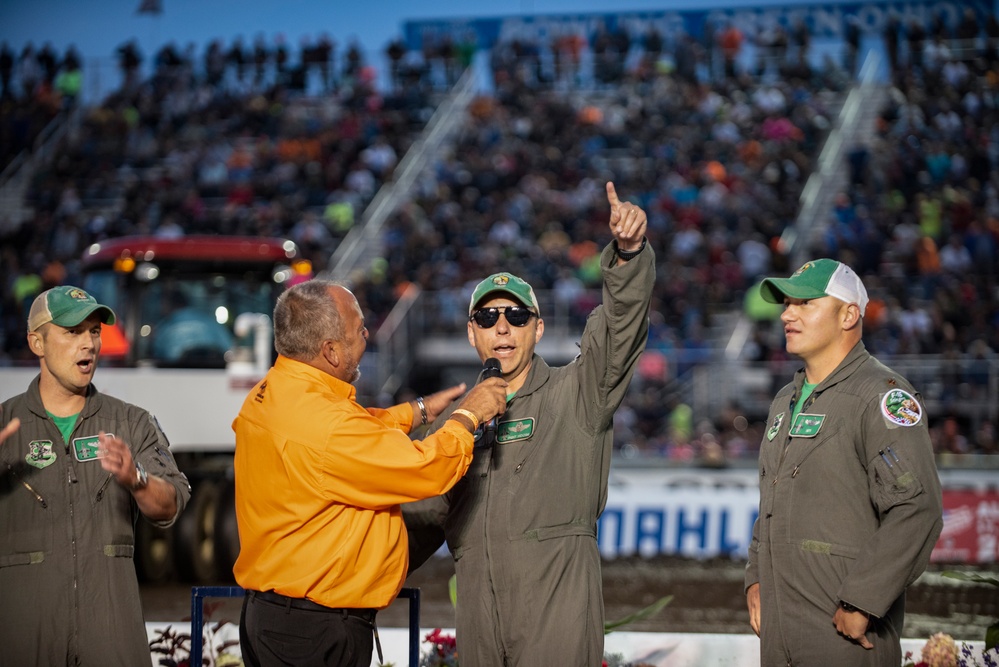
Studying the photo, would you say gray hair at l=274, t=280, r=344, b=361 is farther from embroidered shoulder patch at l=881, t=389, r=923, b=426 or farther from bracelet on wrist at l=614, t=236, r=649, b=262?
embroidered shoulder patch at l=881, t=389, r=923, b=426

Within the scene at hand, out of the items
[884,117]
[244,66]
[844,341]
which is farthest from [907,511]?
[244,66]

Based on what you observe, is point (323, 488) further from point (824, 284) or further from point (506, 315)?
point (824, 284)

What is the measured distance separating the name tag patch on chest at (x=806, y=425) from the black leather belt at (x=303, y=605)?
5.26 feet

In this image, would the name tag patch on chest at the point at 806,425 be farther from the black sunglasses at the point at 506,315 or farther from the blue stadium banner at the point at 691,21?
the blue stadium banner at the point at 691,21

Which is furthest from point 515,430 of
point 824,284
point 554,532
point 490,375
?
point 824,284

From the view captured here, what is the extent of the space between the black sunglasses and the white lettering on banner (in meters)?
7.30

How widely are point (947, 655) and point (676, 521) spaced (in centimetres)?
640

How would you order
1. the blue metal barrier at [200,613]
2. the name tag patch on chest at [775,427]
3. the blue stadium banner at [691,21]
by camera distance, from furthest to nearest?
the blue stadium banner at [691,21] → the name tag patch on chest at [775,427] → the blue metal barrier at [200,613]

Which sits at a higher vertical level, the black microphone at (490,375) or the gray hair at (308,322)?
the gray hair at (308,322)

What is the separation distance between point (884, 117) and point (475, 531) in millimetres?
21743

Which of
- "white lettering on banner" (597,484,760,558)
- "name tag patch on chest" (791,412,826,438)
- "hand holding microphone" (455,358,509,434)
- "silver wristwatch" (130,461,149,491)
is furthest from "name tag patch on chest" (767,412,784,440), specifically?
"white lettering on banner" (597,484,760,558)

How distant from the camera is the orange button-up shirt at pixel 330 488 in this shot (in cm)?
357

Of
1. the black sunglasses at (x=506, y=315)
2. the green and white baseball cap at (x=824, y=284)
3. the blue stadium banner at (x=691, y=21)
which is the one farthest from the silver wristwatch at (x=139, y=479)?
the blue stadium banner at (x=691, y=21)

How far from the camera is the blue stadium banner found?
29.0 metres
